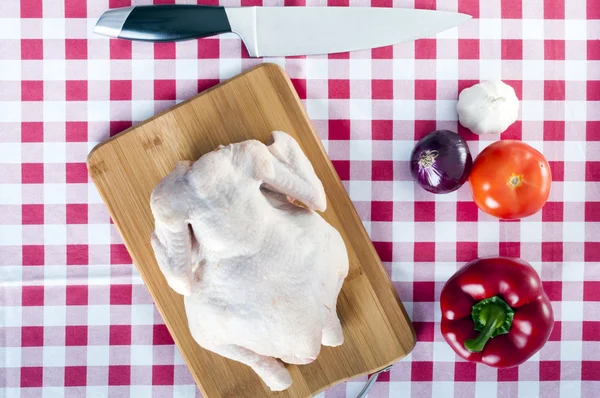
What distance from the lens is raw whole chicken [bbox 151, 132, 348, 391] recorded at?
3.68 feet

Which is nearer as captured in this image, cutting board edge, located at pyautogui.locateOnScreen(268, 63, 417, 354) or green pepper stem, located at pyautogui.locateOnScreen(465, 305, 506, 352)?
green pepper stem, located at pyautogui.locateOnScreen(465, 305, 506, 352)

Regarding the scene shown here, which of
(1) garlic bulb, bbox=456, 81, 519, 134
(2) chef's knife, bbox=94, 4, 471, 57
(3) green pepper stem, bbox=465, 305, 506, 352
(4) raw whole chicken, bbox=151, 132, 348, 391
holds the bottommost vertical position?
(3) green pepper stem, bbox=465, 305, 506, 352

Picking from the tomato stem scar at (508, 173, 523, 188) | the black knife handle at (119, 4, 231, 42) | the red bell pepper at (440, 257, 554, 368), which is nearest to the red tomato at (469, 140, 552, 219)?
the tomato stem scar at (508, 173, 523, 188)

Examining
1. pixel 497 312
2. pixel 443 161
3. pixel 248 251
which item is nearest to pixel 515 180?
pixel 443 161

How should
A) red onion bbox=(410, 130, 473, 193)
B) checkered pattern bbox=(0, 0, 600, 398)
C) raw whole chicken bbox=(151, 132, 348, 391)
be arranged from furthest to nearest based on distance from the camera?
checkered pattern bbox=(0, 0, 600, 398) < red onion bbox=(410, 130, 473, 193) < raw whole chicken bbox=(151, 132, 348, 391)

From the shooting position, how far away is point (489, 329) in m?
1.20

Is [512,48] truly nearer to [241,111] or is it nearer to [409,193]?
[409,193]

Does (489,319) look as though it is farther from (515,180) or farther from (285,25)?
(285,25)

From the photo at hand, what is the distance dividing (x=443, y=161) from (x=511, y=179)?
0.14 m

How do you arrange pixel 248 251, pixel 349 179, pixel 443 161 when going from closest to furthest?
pixel 248 251
pixel 443 161
pixel 349 179

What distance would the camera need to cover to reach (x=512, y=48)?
53.6 inches

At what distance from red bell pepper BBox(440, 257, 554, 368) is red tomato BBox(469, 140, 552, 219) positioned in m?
0.11

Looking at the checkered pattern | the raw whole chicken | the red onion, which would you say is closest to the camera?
the raw whole chicken

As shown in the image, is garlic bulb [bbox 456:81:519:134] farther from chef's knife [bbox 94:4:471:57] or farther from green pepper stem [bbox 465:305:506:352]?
green pepper stem [bbox 465:305:506:352]
